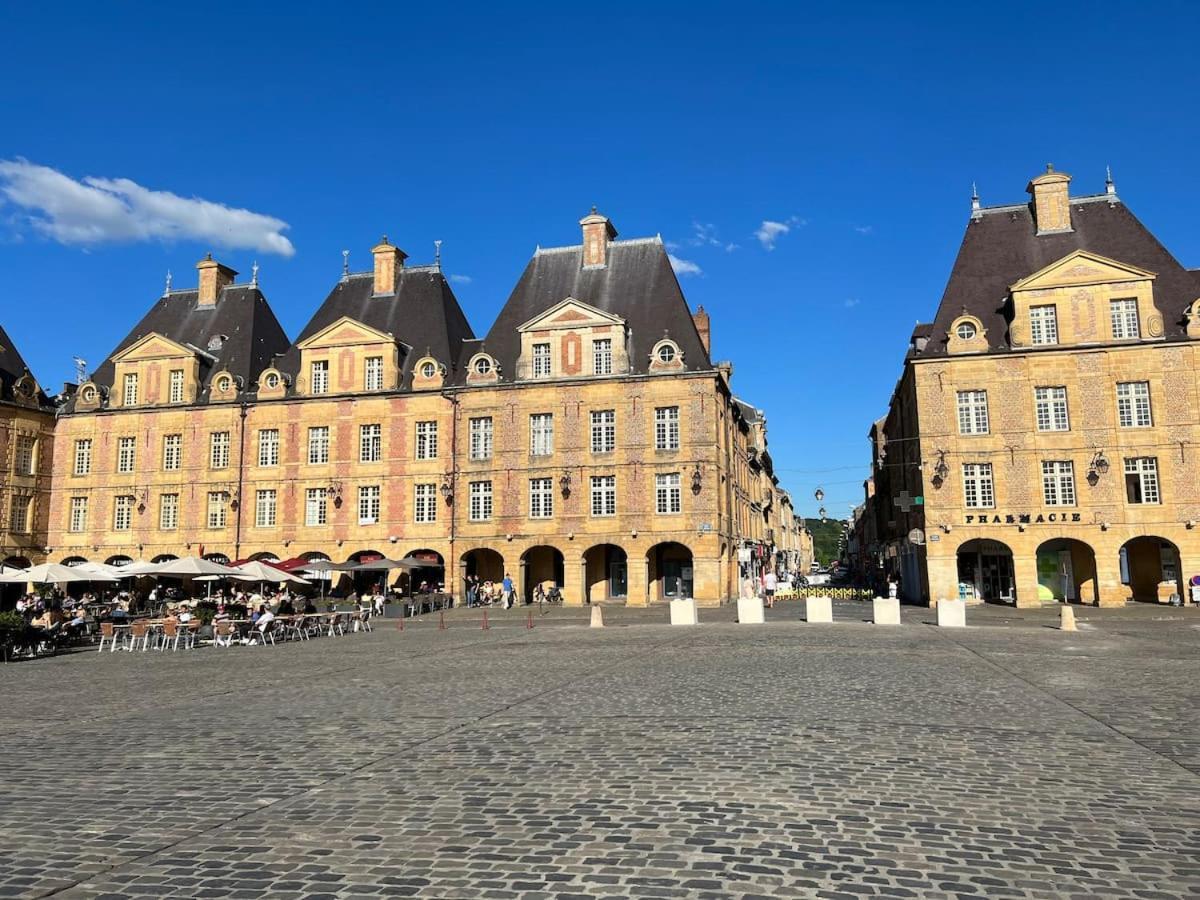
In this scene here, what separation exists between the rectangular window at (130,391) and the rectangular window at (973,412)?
38.0 meters

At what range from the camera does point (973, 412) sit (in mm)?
35781

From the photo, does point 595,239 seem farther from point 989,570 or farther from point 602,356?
point 989,570

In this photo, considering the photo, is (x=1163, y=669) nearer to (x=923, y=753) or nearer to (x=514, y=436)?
(x=923, y=753)

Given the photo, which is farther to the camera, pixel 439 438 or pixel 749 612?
pixel 439 438

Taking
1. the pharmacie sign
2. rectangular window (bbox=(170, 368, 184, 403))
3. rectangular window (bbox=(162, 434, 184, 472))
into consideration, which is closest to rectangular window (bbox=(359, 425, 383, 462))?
rectangular window (bbox=(162, 434, 184, 472))

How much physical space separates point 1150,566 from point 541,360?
26.0 metres

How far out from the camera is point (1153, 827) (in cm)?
595

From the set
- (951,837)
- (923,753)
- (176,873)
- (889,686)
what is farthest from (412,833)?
(889,686)

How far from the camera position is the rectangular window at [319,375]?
140ft

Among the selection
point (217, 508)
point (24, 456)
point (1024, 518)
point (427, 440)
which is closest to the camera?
point (1024, 518)

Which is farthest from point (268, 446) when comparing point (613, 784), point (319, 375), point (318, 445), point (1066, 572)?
point (613, 784)

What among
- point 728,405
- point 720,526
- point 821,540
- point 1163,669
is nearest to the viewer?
point 1163,669

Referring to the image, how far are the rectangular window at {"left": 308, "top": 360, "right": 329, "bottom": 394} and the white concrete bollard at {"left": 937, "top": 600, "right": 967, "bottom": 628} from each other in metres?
29.1

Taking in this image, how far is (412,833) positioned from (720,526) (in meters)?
33.3
